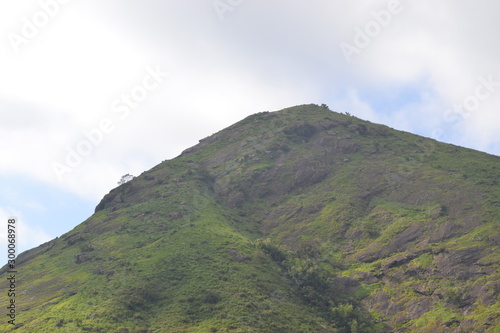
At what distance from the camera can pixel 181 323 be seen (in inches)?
4045

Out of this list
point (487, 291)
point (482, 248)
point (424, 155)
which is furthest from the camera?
point (424, 155)

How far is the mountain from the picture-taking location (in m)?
103

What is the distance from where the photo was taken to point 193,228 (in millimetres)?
145250

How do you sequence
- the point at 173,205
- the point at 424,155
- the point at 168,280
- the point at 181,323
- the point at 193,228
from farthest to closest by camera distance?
1. the point at 424,155
2. the point at 173,205
3. the point at 193,228
4. the point at 168,280
5. the point at 181,323

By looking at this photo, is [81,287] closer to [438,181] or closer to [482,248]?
[482,248]

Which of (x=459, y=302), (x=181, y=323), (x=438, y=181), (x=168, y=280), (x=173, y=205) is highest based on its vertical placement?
(x=173, y=205)

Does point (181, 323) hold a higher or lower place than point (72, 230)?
lower

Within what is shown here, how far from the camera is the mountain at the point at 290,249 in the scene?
339ft

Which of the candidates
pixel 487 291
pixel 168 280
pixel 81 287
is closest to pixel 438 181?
pixel 487 291

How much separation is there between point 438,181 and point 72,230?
131967 millimetres

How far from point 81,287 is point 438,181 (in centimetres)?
11140

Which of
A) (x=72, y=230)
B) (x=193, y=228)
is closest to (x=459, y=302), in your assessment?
(x=193, y=228)

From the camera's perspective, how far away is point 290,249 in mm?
139875

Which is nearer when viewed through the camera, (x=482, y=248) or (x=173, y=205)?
(x=482, y=248)
